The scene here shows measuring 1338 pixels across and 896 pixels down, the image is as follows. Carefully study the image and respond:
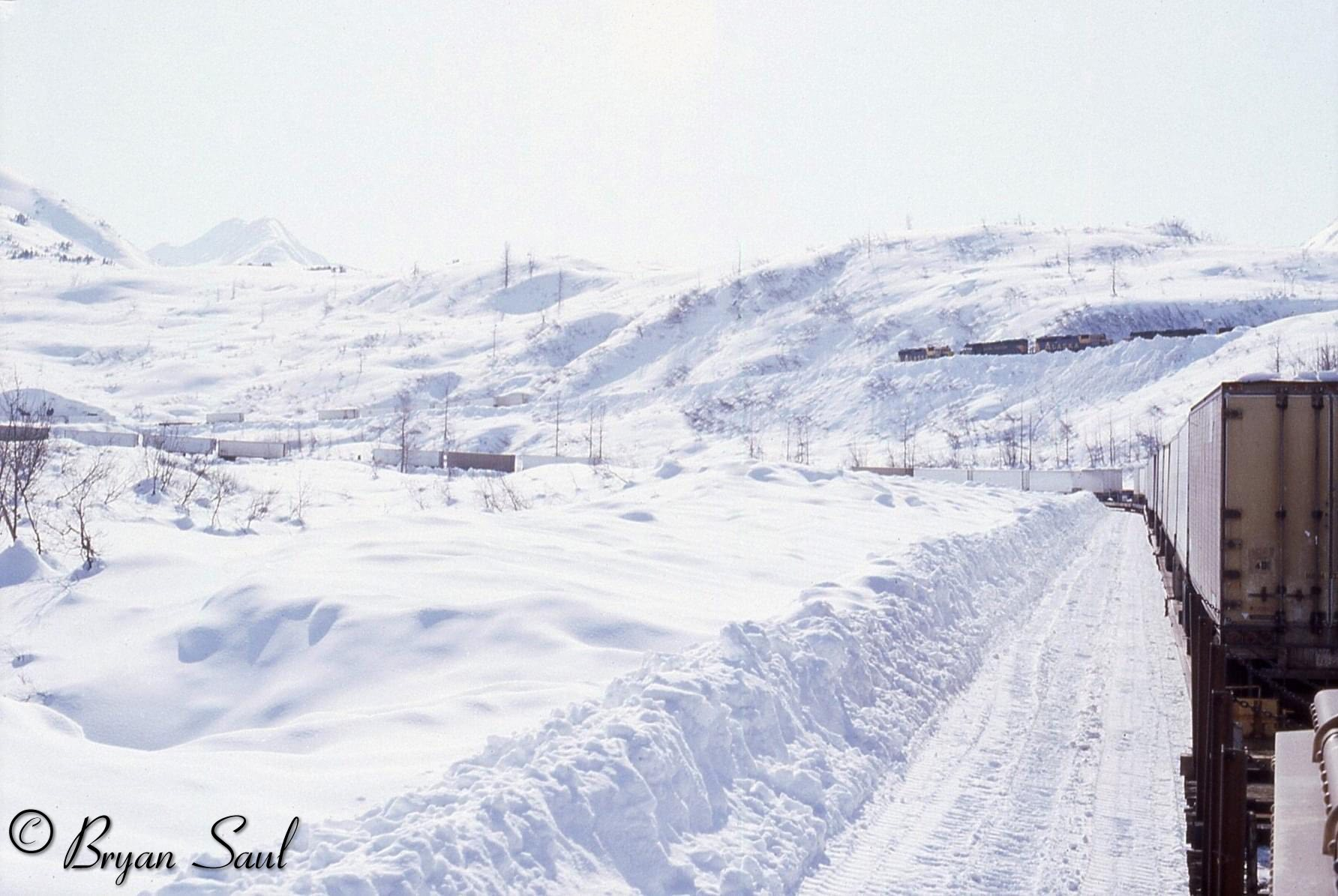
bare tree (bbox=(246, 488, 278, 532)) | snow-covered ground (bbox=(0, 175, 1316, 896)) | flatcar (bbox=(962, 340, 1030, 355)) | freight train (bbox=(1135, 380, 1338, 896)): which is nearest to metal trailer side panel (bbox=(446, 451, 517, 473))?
snow-covered ground (bbox=(0, 175, 1316, 896))

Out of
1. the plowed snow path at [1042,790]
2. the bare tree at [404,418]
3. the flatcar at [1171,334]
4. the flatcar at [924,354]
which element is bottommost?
the plowed snow path at [1042,790]

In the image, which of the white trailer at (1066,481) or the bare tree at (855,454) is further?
the bare tree at (855,454)

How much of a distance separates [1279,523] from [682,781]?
218 inches

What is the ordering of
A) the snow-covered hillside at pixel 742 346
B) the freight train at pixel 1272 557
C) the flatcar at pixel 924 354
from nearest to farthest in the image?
1. the freight train at pixel 1272 557
2. the snow-covered hillside at pixel 742 346
3. the flatcar at pixel 924 354

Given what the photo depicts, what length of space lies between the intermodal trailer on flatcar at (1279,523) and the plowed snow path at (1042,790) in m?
1.27

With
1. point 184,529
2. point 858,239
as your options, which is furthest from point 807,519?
point 858,239

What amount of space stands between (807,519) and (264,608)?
13899 mm

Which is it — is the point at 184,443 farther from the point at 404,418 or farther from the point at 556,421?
the point at 556,421

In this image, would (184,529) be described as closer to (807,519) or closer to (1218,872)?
(807,519)

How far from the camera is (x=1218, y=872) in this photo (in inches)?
236

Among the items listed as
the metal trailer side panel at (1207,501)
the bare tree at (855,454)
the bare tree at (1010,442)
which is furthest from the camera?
the bare tree at (855,454)

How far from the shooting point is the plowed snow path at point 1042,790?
6.54m

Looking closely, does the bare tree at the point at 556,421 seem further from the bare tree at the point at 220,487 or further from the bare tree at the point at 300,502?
the bare tree at the point at 220,487

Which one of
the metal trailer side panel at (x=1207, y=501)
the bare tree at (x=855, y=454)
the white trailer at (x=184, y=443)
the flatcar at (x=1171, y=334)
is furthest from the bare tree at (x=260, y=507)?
the flatcar at (x=1171, y=334)
